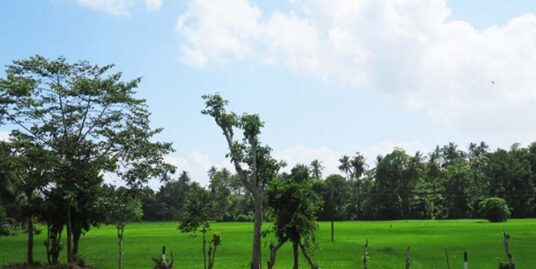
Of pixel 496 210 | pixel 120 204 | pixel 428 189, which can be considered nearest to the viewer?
pixel 120 204

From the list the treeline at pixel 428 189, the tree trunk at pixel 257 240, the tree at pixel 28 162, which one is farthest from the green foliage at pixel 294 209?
the treeline at pixel 428 189

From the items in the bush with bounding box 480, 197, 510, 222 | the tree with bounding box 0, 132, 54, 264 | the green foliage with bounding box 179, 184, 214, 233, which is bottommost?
the bush with bounding box 480, 197, 510, 222

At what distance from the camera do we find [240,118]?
22.5 meters

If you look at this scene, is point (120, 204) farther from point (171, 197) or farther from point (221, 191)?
point (171, 197)

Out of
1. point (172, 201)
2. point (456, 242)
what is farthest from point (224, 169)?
point (456, 242)

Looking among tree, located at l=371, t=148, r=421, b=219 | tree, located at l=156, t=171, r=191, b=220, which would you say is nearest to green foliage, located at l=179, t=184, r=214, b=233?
tree, located at l=371, t=148, r=421, b=219

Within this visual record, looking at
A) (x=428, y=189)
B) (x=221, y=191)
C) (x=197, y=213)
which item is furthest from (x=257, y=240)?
(x=221, y=191)

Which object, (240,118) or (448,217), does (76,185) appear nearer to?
(240,118)

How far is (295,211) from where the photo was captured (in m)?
21.0

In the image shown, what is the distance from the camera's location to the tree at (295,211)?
20750 mm

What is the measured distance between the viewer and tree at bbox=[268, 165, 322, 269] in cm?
2075

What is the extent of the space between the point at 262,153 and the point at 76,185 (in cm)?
815

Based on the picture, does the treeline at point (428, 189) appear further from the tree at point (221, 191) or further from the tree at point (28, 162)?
the tree at point (28, 162)

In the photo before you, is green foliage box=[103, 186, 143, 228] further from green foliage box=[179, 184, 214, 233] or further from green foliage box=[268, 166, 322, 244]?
green foliage box=[268, 166, 322, 244]
